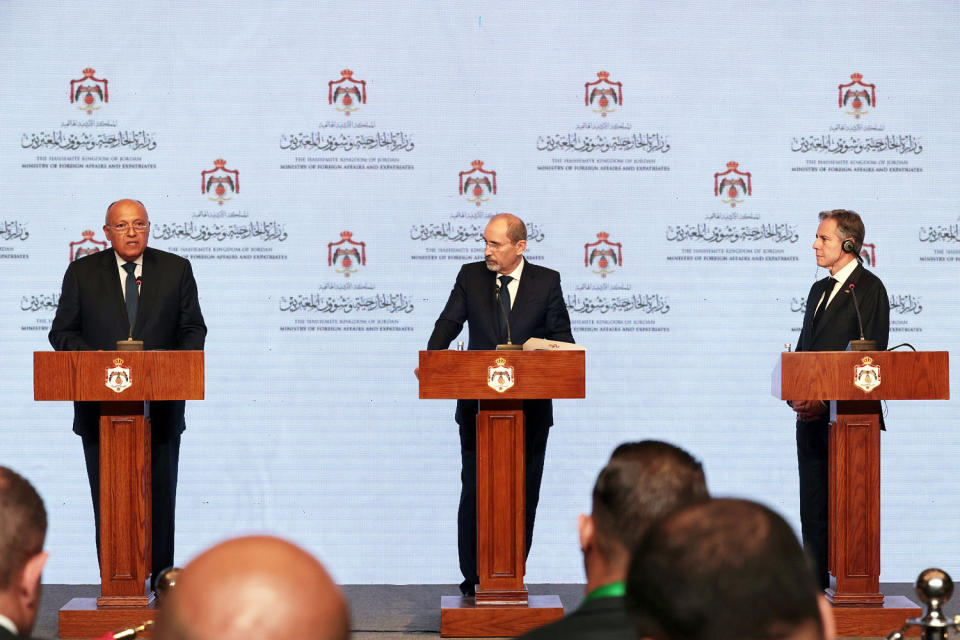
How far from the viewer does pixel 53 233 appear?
20.2 ft

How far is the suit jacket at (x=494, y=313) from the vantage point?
16.6 feet

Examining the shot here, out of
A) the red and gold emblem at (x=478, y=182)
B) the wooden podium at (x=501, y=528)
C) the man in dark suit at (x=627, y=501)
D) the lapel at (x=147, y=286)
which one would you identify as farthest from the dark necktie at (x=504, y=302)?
the man in dark suit at (x=627, y=501)

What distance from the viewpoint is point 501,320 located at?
16.7 ft

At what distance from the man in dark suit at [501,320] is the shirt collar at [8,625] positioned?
346 cm

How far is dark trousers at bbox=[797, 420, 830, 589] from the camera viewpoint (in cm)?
479

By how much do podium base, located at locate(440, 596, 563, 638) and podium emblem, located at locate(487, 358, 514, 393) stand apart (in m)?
0.84

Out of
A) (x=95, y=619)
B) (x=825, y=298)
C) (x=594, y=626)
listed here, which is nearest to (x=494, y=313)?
(x=825, y=298)

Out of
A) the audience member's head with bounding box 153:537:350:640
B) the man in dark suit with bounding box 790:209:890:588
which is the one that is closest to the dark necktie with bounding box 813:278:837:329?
the man in dark suit with bounding box 790:209:890:588

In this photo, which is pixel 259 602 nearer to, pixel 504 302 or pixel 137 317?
pixel 137 317

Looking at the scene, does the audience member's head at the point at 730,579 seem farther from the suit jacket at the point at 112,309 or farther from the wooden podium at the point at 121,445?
the suit jacket at the point at 112,309

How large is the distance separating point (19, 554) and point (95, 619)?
3.03 meters

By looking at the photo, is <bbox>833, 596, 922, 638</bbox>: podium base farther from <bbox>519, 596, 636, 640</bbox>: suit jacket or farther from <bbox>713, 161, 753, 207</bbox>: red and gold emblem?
<bbox>519, 596, 636, 640</bbox>: suit jacket

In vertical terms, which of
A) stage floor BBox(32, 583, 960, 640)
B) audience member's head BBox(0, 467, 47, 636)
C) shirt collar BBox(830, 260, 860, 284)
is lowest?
stage floor BBox(32, 583, 960, 640)

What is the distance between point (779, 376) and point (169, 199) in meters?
3.30
